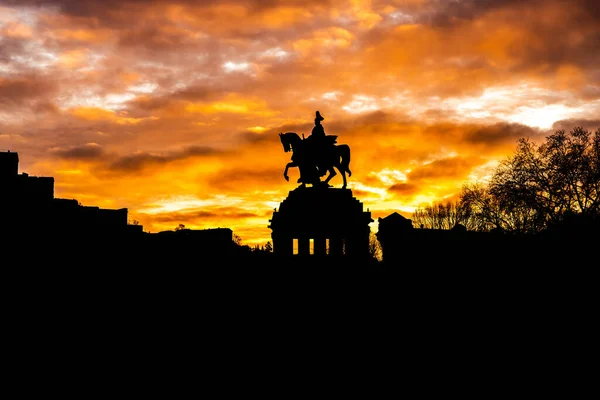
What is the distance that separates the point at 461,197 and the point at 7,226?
40434 mm

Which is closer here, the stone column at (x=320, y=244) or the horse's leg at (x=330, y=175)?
the stone column at (x=320, y=244)

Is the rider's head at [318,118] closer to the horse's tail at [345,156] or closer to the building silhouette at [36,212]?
the horse's tail at [345,156]

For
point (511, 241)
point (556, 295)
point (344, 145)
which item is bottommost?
point (556, 295)

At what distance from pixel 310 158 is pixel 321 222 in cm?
304

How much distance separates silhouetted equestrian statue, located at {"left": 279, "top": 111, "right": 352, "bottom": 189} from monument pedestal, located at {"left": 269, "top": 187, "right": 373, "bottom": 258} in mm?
657

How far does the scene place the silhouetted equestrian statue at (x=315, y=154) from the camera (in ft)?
107

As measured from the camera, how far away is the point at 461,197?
5828 centimetres

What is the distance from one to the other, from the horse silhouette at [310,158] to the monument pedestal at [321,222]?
572mm

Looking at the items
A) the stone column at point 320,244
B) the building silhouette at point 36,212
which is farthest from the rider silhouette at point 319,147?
the building silhouette at point 36,212

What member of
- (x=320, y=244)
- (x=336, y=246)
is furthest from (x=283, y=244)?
(x=336, y=246)

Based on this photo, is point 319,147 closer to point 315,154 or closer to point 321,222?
point 315,154

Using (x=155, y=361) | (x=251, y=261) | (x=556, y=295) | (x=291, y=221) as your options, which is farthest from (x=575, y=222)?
(x=155, y=361)

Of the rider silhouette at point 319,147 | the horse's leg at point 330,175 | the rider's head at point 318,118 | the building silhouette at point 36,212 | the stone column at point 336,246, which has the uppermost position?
the rider's head at point 318,118

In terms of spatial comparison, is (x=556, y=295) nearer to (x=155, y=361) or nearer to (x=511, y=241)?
(x=511, y=241)
